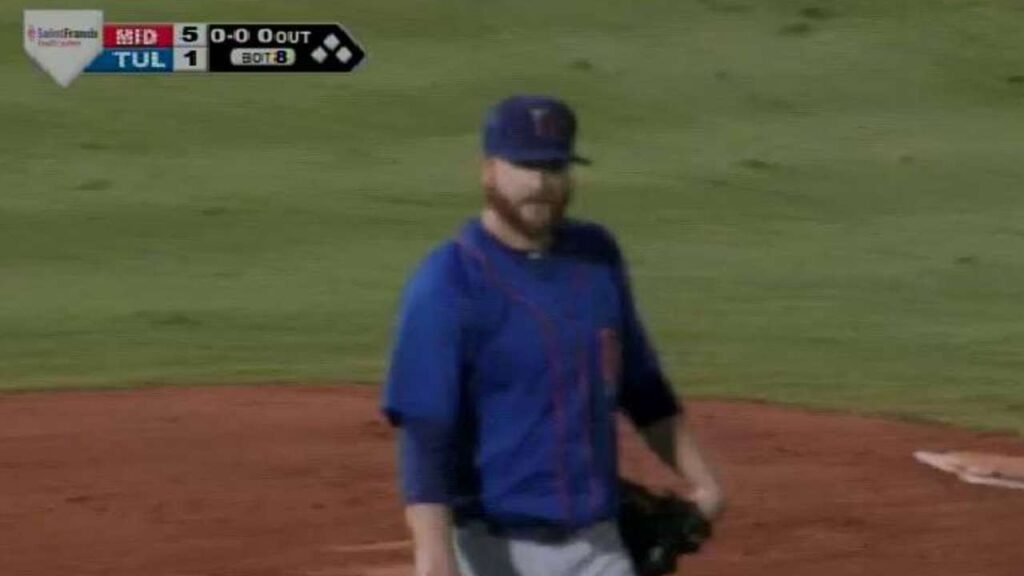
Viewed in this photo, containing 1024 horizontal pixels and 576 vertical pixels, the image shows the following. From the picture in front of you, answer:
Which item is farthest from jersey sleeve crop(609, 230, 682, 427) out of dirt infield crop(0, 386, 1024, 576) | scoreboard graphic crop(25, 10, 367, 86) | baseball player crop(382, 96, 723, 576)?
scoreboard graphic crop(25, 10, 367, 86)

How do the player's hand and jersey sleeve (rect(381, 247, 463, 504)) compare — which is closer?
jersey sleeve (rect(381, 247, 463, 504))

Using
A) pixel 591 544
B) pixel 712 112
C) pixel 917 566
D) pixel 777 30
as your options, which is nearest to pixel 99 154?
pixel 712 112

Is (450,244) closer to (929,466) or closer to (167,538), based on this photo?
(167,538)

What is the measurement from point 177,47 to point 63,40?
33.9 inches

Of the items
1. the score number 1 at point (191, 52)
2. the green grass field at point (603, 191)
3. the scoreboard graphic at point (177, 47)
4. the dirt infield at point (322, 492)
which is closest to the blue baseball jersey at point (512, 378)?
the dirt infield at point (322, 492)

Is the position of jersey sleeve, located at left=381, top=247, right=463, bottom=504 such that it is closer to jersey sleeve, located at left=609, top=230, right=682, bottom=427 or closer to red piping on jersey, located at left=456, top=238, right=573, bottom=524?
red piping on jersey, located at left=456, top=238, right=573, bottom=524

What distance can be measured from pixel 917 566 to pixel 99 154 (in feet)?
33.8

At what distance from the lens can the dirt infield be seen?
782 centimetres

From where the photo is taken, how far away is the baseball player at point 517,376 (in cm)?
440

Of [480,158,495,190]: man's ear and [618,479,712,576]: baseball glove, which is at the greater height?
[480,158,495,190]: man's ear

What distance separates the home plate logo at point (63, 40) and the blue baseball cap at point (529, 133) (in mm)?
13872

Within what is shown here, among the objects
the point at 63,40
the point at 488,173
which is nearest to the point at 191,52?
the point at 63,40

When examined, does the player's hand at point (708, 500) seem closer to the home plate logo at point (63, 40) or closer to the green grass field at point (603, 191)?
the green grass field at point (603, 191)

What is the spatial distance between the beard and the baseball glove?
1.97 feet
